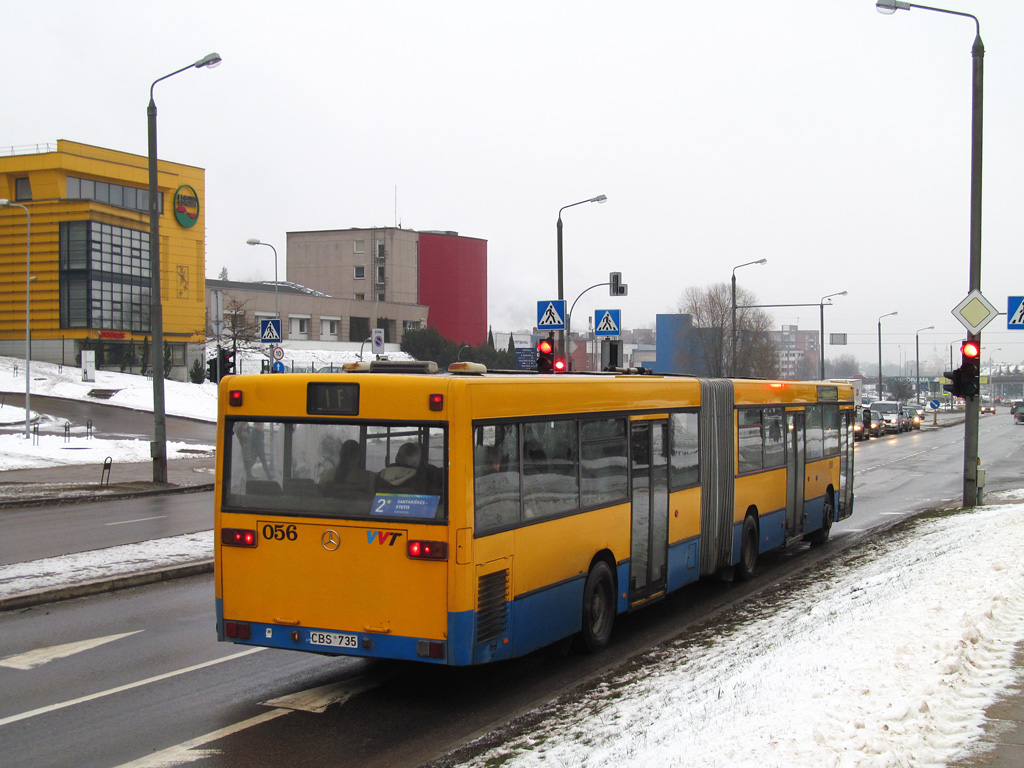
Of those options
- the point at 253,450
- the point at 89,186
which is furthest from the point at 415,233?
the point at 253,450

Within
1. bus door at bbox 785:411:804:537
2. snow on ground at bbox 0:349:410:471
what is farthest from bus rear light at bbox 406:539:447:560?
snow on ground at bbox 0:349:410:471

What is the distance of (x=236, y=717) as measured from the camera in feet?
23.7

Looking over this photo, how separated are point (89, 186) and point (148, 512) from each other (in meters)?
50.2

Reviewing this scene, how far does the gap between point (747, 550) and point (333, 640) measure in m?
7.58

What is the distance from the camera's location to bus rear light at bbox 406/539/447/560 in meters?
7.07

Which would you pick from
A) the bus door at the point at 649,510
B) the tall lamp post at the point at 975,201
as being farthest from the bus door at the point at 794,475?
the tall lamp post at the point at 975,201

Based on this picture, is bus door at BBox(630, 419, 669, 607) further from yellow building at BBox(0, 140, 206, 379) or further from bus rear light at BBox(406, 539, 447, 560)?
yellow building at BBox(0, 140, 206, 379)

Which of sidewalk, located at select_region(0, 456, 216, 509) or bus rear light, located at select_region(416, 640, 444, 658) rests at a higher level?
bus rear light, located at select_region(416, 640, 444, 658)

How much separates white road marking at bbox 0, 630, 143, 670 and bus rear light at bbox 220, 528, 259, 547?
2.28m

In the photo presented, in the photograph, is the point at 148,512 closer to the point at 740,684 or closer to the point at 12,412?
the point at 740,684

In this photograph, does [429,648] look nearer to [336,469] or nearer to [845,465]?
[336,469]

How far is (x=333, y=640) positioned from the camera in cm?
740

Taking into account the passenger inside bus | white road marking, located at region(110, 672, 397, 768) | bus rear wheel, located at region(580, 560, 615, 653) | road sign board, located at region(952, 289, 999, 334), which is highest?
road sign board, located at region(952, 289, 999, 334)

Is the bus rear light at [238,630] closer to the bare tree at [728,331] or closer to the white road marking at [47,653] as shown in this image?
the white road marking at [47,653]
